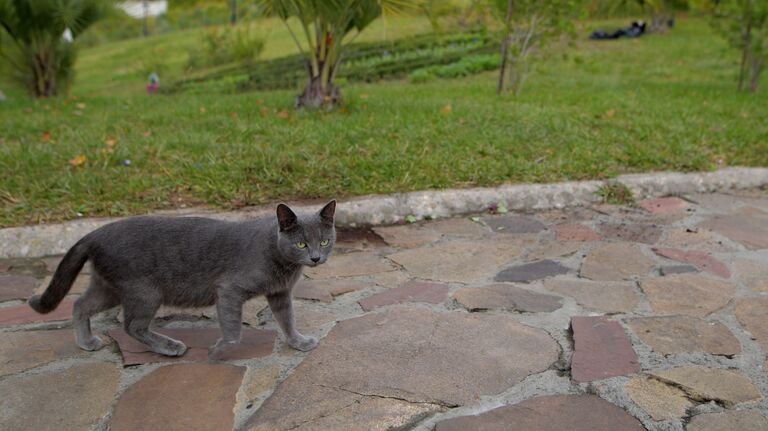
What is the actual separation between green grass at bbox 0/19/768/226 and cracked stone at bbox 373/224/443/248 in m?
0.33

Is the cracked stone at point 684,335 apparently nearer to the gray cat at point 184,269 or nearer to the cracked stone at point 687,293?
the cracked stone at point 687,293

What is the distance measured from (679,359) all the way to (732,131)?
4238mm

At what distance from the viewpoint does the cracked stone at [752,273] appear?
323 centimetres

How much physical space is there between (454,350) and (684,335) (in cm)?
98

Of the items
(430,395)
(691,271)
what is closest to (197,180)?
(430,395)

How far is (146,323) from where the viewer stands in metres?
2.56

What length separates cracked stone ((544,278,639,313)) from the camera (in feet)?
9.84

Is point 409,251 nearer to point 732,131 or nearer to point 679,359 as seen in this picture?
point 679,359

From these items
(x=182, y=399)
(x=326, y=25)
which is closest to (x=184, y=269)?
(x=182, y=399)

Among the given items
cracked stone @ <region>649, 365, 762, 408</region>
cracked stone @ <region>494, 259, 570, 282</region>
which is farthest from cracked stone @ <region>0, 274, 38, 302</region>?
cracked stone @ <region>649, 365, 762, 408</region>

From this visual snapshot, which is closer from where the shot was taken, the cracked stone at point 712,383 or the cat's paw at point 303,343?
the cracked stone at point 712,383

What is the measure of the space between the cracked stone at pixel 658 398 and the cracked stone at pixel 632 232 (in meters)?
1.72

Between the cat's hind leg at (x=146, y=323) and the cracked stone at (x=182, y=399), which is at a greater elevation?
the cat's hind leg at (x=146, y=323)

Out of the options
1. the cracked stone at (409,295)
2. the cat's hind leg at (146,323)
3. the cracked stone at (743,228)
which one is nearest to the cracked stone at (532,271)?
the cracked stone at (409,295)
